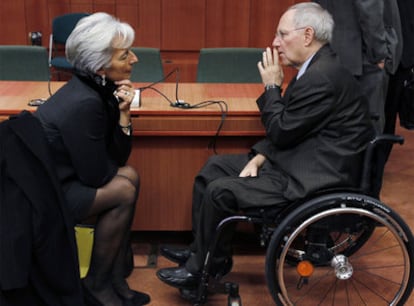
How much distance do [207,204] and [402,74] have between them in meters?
1.98

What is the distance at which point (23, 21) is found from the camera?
16.4ft

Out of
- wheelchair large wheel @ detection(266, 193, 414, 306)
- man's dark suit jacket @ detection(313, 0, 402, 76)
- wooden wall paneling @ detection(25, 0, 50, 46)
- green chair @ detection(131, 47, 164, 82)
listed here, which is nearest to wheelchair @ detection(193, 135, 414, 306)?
wheelchair large wheel @ detection(266, 193, 414, 306)

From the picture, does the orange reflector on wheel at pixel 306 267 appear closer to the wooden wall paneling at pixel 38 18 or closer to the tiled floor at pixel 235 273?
the tiled floor at pixel 235 273

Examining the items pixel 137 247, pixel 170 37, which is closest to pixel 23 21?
pixel 170 37

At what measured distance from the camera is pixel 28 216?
77.0 inches

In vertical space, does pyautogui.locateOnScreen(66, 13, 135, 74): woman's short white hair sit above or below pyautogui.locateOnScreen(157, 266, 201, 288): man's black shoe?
above

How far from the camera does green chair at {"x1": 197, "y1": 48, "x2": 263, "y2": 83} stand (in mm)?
3729

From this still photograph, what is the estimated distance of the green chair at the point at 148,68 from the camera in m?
3.71

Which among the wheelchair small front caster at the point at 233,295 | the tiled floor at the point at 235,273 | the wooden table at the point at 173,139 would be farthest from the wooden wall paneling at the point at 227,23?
the wheelchair small front caster at the point at 233,295

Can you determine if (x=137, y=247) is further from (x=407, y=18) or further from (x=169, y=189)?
(x=407, y=18)

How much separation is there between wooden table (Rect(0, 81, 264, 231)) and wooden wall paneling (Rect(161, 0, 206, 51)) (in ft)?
7.13

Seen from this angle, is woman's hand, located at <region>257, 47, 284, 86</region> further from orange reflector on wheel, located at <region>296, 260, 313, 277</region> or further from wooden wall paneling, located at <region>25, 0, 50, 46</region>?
wooden wall paneling, located at <region>25, 0, 50, 46</region>

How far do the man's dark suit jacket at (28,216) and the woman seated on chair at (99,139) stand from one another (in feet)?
0.58

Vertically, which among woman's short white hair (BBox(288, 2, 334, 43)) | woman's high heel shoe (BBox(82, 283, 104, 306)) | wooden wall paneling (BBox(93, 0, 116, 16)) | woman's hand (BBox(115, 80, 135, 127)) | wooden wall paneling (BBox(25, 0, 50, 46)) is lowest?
woman's high heel shoe (BBox(82, 283, 104, 306))
